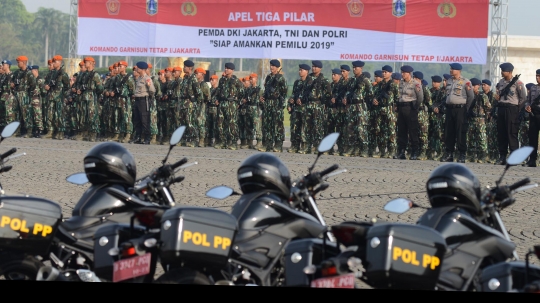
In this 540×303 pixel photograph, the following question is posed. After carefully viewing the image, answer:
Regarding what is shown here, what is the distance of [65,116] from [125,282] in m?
17.2

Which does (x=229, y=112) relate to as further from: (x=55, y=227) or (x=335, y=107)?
(x=55, y=227)

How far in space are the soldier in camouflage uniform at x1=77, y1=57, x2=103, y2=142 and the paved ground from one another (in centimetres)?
148

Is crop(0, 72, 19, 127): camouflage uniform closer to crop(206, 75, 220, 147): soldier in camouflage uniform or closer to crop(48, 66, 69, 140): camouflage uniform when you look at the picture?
crop(48, 66, 69, 140): camouflage uniform

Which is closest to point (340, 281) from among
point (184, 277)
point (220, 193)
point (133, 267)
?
point (184, 277)

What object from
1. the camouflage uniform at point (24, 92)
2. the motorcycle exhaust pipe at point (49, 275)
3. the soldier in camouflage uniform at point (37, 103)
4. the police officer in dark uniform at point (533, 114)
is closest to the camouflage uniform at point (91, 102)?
the soldier in camouflage uniform at point (37, 103)

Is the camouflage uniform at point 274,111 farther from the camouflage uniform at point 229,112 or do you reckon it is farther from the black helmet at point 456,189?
the black helmet at point 456,189

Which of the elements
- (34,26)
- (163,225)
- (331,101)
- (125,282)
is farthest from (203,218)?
(34,26)

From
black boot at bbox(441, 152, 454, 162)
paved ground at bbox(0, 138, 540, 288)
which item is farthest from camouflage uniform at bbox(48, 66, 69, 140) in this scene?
black boot at bbox(441, 152, 454, 162)

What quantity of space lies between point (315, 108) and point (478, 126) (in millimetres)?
3192

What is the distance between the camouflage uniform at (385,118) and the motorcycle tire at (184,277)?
44.4ft

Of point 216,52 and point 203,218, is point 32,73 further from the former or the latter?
point 203,218

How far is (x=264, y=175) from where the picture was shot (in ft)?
19.4

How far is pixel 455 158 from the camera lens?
18.3 meters

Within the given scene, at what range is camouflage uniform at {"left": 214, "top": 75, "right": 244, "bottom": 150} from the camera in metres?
19.9
